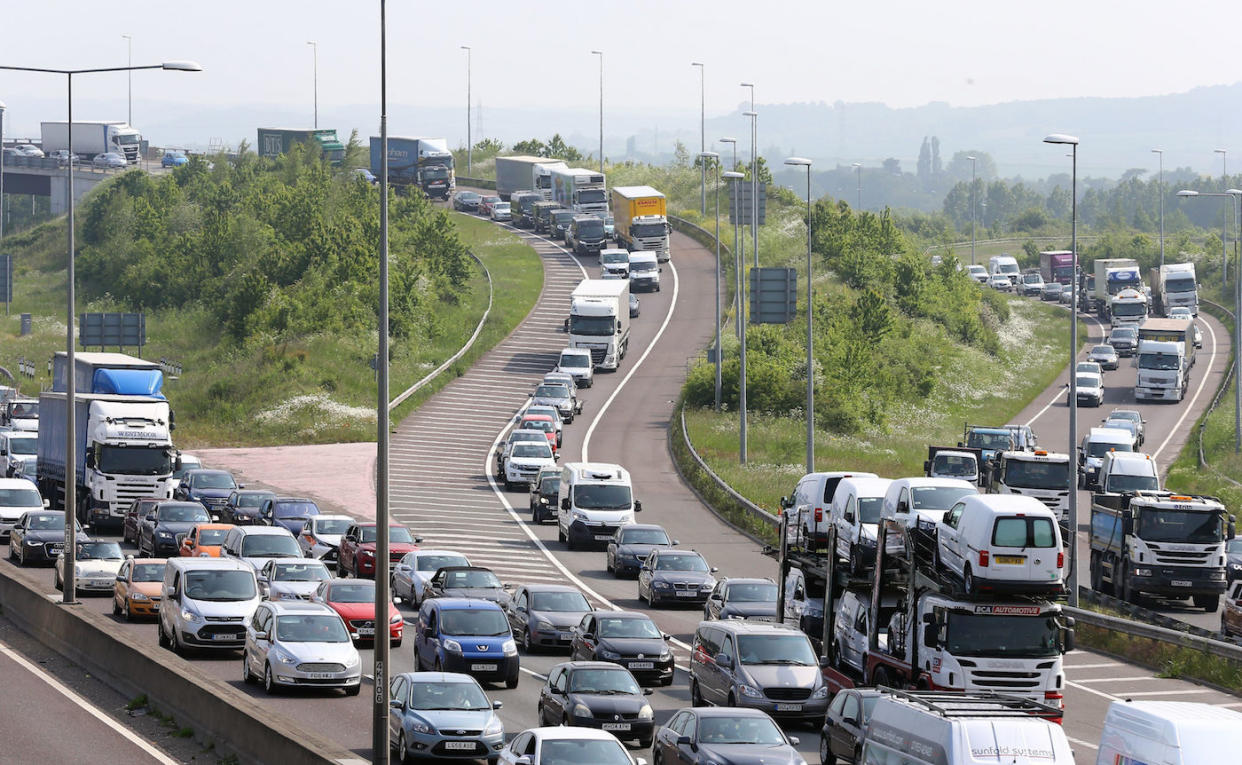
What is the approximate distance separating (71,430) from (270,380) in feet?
144

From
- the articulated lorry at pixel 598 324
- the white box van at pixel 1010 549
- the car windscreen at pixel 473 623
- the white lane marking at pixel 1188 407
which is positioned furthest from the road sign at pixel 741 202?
the white box van at pixel 1010 549

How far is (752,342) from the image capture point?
82312 mm

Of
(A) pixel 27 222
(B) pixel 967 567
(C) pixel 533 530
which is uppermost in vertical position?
(A) pixel 27 222

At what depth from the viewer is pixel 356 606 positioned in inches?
1307

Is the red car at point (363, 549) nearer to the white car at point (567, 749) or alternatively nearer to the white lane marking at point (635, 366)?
the white car at point (567, 749)

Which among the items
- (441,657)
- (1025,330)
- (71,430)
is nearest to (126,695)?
(441,657)

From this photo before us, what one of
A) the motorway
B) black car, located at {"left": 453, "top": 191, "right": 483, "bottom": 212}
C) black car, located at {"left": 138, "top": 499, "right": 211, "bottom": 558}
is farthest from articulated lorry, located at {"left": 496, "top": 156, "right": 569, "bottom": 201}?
black car, located at {"left": 138, "top": 499, "right": 211, "bottom": 558}

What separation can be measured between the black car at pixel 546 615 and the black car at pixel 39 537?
50.8 ft

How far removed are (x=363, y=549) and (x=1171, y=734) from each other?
92.6 feet

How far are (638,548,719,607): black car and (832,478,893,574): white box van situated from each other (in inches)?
362

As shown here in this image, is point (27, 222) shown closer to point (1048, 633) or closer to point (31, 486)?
point (31, 486)

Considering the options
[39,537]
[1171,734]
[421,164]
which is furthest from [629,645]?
[421,164]

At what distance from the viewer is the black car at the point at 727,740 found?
21.0 m

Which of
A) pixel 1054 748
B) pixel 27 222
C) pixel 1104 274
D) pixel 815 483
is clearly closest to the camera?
pixel 1054 748
